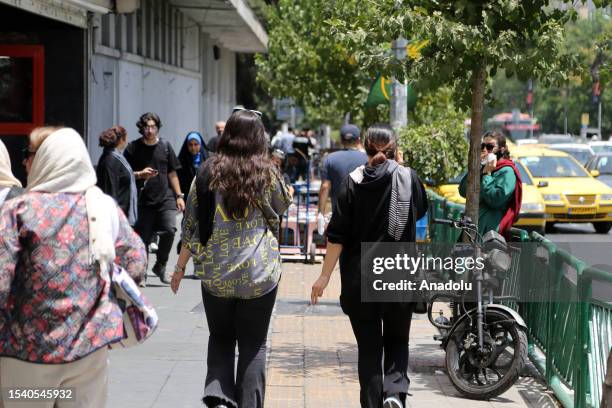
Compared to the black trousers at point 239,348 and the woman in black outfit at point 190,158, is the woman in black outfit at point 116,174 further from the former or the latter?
the black trousers at point 239,348

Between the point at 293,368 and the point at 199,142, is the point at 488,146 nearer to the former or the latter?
the point at 293,368

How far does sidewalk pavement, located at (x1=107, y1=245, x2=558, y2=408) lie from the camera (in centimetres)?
762

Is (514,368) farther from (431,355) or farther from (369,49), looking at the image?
(369,49)

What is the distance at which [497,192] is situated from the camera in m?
8.98

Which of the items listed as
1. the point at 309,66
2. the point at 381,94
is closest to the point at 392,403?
the point at 381,94

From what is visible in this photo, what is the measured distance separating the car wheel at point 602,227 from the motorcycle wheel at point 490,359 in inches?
641

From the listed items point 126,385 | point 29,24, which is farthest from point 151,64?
point 126,385

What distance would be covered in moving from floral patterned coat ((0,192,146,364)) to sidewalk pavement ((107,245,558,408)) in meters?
2.83

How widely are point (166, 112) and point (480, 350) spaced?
680 inches

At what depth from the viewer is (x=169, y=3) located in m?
24.8

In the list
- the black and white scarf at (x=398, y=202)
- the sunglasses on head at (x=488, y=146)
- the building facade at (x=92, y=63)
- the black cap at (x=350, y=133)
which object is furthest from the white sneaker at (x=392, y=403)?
the building facade at (x=92, y=63)

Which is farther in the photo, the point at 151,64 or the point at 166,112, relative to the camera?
the point at 166,112

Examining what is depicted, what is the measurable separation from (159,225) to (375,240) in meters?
6.75

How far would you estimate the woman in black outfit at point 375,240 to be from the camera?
6570 mm
